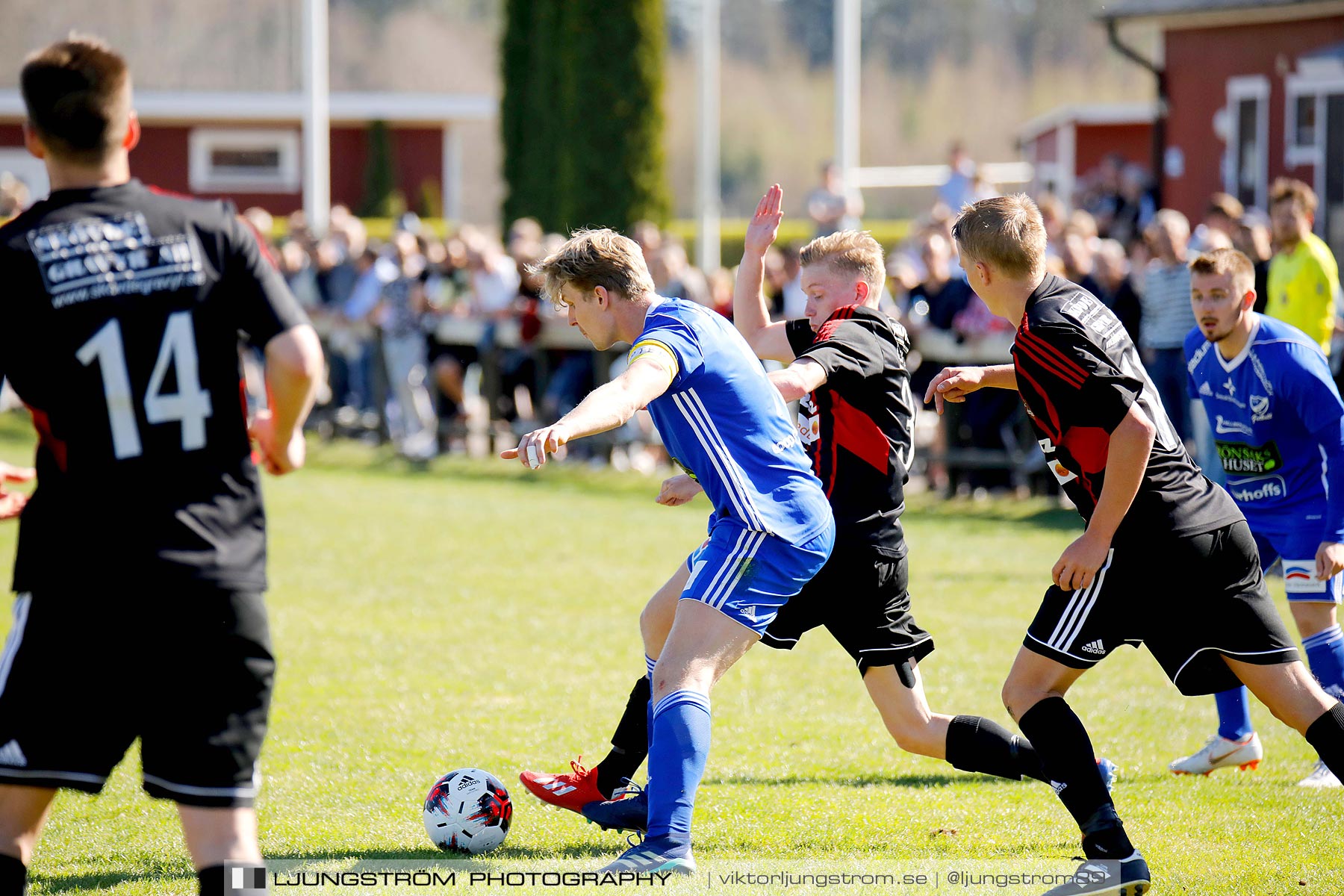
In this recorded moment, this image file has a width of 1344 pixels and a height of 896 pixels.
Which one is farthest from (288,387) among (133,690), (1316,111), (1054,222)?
(1316,111)

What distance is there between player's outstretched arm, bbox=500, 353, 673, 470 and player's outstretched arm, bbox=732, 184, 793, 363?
3.63ft

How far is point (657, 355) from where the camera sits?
12.5ft

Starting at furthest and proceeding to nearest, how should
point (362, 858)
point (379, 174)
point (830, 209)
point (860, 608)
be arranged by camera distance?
point (379, 174) < point (830, 209) < point (860, 608) < point (362, 858)

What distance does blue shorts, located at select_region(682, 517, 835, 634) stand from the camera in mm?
3998

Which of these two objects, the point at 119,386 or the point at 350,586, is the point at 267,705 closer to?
the point at 119,386

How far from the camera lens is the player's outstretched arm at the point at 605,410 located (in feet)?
11.1

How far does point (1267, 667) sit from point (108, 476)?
119 inches

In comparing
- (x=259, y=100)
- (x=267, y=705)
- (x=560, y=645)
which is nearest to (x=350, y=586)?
(x=560, y=645)

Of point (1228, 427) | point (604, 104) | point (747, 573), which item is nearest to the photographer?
point (747, 573)

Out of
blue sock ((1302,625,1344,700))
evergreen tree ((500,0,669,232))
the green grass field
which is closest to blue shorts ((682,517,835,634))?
the green grass field

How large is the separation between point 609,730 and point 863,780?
1103 mm

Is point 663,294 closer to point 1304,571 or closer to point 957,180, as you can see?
point 957,180

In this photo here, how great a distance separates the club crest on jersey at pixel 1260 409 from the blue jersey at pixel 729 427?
202 cm

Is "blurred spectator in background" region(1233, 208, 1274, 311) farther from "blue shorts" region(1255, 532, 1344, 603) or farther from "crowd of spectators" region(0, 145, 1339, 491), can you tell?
"blue shorts" region(1255, 532, 1344, 603)
